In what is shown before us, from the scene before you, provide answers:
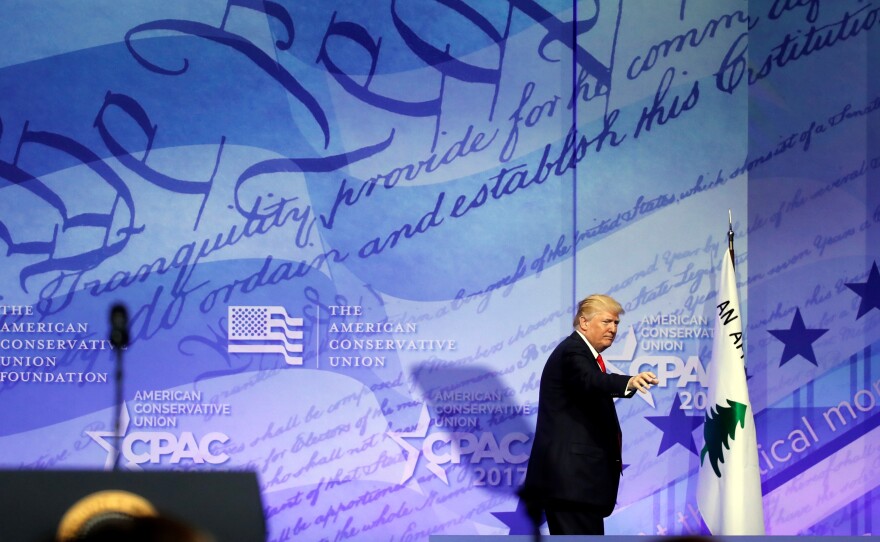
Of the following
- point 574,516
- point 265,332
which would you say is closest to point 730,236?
point 574,516

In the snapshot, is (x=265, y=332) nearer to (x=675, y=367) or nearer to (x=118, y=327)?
(x=118, y=327)

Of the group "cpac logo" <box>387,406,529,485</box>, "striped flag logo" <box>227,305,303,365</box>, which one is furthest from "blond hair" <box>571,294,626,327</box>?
"striped flag logo" <box>227,305,303,365</box>

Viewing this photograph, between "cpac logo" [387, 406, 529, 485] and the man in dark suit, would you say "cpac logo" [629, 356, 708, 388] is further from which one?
the man in dark suit

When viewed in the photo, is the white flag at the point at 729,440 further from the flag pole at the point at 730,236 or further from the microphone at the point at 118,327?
the microphone at the point at 118,327

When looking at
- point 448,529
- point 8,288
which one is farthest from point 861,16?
point 8,288

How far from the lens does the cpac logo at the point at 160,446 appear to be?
17.5 ft

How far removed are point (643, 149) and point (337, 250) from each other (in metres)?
1.66

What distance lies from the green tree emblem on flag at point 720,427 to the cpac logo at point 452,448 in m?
0.91

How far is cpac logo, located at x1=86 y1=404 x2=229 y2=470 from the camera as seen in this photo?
5.32m

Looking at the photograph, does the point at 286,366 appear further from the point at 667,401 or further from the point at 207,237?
the point at 667,401

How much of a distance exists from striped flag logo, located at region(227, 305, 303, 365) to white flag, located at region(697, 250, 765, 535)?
2.09 meters

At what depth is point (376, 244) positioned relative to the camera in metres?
5.35

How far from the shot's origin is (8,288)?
5.33 meters

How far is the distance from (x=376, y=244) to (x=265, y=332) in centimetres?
72
